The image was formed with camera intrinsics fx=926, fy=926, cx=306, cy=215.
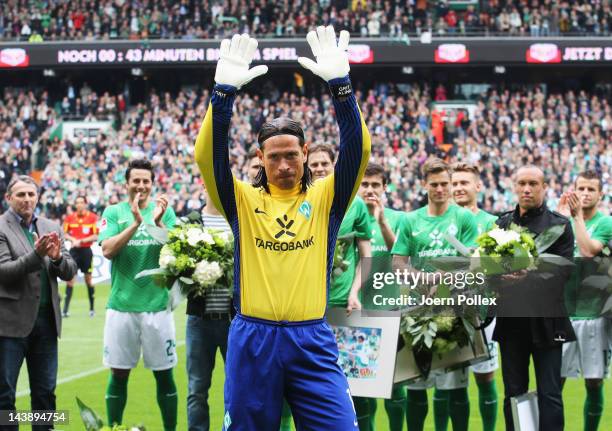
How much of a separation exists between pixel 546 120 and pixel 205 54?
12141 millimetres

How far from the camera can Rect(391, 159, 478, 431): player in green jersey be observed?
6887mm

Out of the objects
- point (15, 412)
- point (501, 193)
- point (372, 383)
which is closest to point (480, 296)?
point (372, 383)

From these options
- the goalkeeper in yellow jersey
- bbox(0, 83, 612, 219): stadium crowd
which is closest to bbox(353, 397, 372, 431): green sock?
the goalkeeper in yellow jersey

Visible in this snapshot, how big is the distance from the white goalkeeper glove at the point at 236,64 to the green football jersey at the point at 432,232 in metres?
2.95

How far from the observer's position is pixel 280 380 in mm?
4223

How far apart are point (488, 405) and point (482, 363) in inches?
13.0

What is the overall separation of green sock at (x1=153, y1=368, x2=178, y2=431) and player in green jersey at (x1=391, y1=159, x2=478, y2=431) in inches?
70.6

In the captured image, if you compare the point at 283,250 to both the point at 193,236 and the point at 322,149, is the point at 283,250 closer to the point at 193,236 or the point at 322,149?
the point at 193,236

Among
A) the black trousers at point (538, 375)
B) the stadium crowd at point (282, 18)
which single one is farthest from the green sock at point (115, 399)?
the stadium crowd at point (282, 18)

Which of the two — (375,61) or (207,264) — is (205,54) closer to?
(375,61)

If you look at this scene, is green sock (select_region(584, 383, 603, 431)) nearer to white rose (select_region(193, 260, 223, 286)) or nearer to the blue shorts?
white rose (select_region(193, 260, 223, 286))

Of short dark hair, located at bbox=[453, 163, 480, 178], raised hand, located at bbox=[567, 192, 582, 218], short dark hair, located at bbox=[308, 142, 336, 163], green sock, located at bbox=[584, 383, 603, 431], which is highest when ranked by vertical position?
short dark hair, located at bbox=[308, 142, 336, 163]

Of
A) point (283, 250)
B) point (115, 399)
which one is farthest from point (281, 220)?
point (115, 399)

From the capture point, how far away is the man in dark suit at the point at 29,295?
638cm
